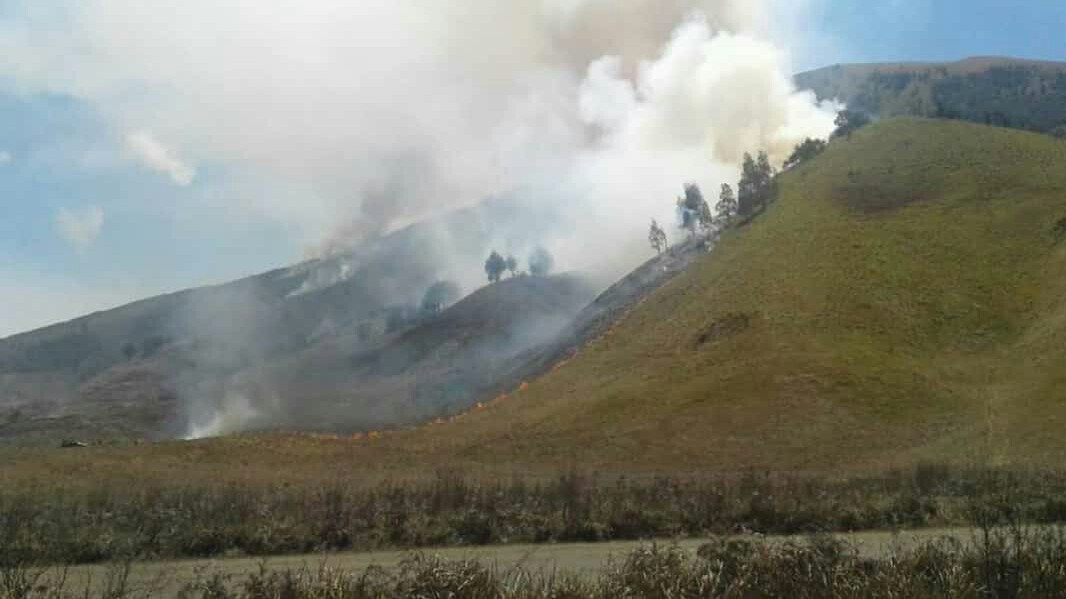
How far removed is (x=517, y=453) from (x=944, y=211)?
6316 cm

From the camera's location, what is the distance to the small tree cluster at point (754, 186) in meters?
130

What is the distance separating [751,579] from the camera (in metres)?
8.99

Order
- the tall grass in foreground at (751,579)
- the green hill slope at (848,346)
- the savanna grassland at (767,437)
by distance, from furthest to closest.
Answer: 1. the green hill slope at (848,346)
2. the savanna grassland at (767,437)
3. the tall grass in foreground at (751,579)

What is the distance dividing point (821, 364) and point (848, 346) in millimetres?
5221

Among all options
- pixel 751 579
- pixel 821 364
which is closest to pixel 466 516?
pixel 751 579

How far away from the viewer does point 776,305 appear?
83.7 metres

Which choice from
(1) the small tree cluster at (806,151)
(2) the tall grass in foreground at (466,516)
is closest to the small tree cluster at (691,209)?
(1) the small tree cluster at (806,151)

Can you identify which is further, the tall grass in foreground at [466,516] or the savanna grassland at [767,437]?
the savanna grassland at [767,437]

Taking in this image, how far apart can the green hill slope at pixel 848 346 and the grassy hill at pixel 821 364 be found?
0.22 m

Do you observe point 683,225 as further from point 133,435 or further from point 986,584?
point 986,584

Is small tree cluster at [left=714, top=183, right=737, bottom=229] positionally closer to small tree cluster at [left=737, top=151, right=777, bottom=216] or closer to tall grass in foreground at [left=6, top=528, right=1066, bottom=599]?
small tree cluster at [left=737, top=151, right=777, bottom=216]

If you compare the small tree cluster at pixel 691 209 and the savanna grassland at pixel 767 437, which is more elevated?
the small tree cluster at pixel 691 209

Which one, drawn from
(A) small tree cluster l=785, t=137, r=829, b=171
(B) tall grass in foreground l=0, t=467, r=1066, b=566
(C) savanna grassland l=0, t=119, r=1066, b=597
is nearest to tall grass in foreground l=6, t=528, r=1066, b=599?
(C) savanna grassland l=0, t=119, r=1066, b=597

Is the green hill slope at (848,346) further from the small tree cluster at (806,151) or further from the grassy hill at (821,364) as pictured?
the small tree cluster at (806,151)
